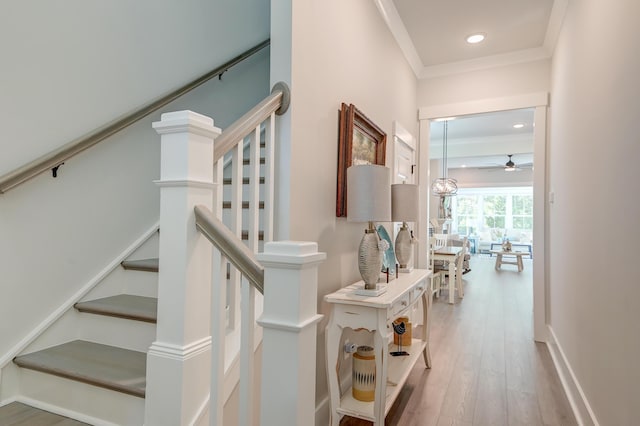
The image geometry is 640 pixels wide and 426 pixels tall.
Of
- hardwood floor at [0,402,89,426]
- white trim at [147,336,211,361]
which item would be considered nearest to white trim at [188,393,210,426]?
white trim at [147,336,211,361]

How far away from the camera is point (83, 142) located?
1.88 metres

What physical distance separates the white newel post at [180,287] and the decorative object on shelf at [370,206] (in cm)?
101

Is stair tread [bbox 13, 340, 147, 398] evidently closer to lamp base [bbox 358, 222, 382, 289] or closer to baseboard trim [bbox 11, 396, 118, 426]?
baseboard trim [bbox 11, 396, 118, 426]

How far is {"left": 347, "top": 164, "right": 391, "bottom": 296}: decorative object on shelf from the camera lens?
191 centimetres

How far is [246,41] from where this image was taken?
3164 millimetres

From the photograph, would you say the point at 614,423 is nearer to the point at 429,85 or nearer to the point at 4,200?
the point at 4,200

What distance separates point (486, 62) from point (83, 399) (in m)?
4.28

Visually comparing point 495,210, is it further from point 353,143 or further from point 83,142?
point 83,142

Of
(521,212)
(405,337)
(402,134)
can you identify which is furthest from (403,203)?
(521,212)

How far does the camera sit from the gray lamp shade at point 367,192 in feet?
6.24

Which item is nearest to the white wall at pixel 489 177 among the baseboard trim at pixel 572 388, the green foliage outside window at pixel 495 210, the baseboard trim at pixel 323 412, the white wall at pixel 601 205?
the green foliage outside window at pixel 495 210

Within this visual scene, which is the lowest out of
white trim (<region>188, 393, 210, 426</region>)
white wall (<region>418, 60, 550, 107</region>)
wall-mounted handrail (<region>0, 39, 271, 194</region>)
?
white trim (<region>188, 393, 210, 426</region>)

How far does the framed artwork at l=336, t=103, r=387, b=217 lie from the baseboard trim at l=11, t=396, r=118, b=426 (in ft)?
4.81

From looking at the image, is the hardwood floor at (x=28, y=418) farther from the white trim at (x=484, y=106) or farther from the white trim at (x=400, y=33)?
the white trim at (x=484, y=106)
